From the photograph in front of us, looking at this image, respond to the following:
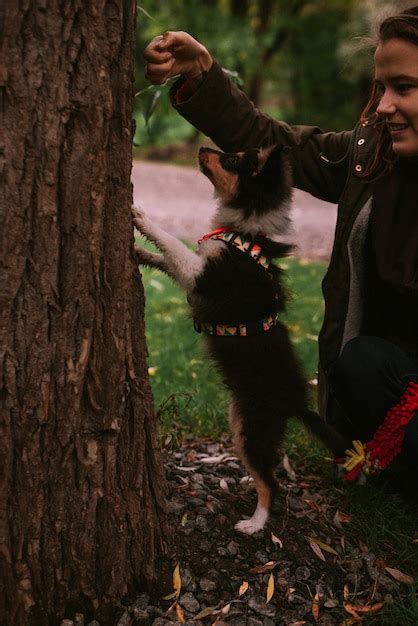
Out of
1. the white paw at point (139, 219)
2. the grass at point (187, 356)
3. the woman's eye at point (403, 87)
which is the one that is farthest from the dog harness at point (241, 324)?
the woman's eye at point (403, 87)

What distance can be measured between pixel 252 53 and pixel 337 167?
55.5ft

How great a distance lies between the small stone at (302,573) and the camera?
2518 mm

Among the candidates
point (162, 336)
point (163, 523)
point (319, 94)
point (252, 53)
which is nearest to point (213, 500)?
point (163, 523)

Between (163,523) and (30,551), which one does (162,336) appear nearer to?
(163,523)

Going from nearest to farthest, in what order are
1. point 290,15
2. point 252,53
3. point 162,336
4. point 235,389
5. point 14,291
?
point 14,291 → point 235,389 → point 162,336 → point 252,53 → point 290,15

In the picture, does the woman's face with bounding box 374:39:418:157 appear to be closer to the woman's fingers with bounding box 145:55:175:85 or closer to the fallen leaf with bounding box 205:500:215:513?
the woman's fingers with bounding box 145:55:175:85

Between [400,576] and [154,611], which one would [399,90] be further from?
[154,611]

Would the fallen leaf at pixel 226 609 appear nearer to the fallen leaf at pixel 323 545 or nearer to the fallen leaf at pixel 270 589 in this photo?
the fallen leaf at pixel 270 589

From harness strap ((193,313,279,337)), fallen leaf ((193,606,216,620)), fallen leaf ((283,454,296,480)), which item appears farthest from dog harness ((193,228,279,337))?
fallen leaf ((193,606,216,620))

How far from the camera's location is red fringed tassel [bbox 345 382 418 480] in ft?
9.16

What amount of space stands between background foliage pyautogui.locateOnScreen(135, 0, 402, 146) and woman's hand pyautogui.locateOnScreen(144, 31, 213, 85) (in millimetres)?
16155

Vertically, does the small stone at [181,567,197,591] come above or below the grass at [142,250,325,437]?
above

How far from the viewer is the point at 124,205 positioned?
2084 millimetres

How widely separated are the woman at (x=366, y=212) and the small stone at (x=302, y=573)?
51cm
